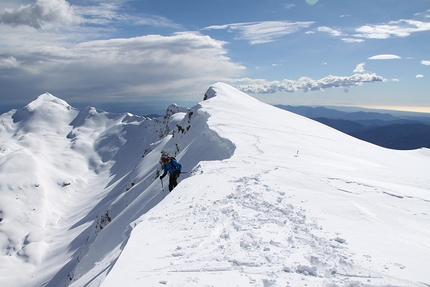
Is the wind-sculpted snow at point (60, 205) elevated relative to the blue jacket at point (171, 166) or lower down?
lower down

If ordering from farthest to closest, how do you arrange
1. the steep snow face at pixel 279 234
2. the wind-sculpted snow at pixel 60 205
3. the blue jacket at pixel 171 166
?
1. the wind-sculpted snow at pixel 60 205
2. the blue jacket at pixel 171 166
3. the steep snow face at pixel 279 234

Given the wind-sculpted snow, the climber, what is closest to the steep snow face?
the climber

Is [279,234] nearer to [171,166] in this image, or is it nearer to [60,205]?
[171,166]

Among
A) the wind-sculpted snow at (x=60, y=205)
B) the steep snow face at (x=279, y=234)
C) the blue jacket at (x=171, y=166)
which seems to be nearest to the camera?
the steep snow face at (x=279, y=234)

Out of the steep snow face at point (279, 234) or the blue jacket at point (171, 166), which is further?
the blue jacket at point (171, 166)

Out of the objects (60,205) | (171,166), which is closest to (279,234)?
(171,166)

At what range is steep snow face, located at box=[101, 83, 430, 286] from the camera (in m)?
5.77

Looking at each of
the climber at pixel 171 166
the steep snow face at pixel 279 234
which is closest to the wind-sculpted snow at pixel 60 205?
the climber at pixel 171 166

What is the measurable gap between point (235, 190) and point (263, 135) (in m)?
16.1

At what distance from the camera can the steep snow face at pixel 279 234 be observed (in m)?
5.77

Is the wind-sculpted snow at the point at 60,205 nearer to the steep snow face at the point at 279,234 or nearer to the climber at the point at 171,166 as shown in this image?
the climber at the point at 171,166

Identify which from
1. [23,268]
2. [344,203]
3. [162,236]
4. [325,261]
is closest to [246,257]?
[325,261]

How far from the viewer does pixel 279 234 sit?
757 centimetres

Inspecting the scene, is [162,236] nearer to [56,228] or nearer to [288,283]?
[288,283]
